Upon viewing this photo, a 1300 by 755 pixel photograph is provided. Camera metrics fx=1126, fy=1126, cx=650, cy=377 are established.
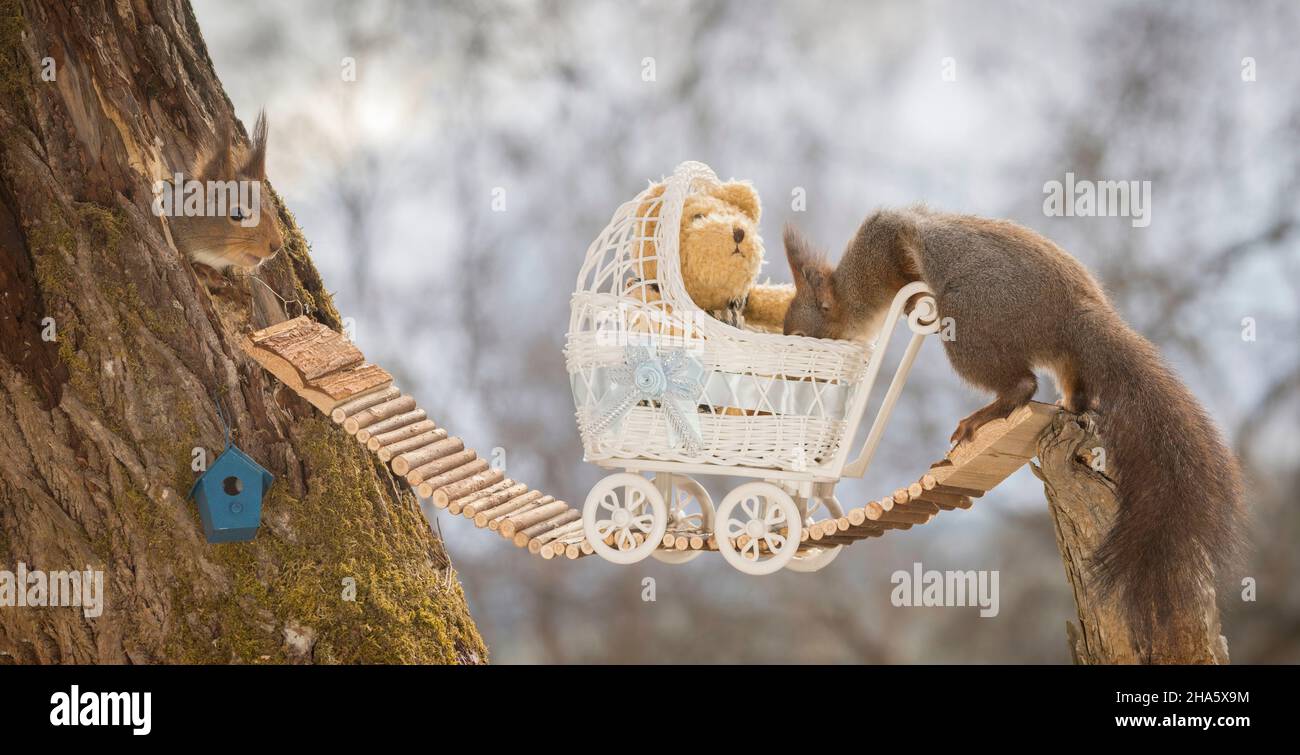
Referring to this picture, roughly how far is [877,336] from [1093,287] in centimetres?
51

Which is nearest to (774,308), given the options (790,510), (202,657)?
(790,510)

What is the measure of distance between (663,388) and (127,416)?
4.91ft

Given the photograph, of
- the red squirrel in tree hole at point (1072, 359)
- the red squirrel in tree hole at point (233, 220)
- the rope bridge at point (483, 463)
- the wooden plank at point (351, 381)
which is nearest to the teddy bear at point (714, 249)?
the red squirrel in tree hole at point (1072, 359)

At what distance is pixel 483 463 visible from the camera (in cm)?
315

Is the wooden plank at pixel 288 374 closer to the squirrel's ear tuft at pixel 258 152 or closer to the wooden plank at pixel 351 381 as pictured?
the wooden plank at pixel 351 381

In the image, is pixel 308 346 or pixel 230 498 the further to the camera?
pixel 308 346

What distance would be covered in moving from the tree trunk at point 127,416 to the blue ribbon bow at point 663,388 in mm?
938

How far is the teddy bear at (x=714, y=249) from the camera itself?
2.84 m

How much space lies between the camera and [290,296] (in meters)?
3.36

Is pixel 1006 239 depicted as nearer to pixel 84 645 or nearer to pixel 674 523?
pixel 674 523

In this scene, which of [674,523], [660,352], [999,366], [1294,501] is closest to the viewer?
[999,366]

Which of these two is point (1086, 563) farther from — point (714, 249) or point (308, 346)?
point (308, 346)

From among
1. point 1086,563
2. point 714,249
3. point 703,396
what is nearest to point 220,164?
point 714,249

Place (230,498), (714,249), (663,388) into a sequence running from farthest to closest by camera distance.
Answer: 1. (230,498)
2. (714,249)
3. (663,388)
